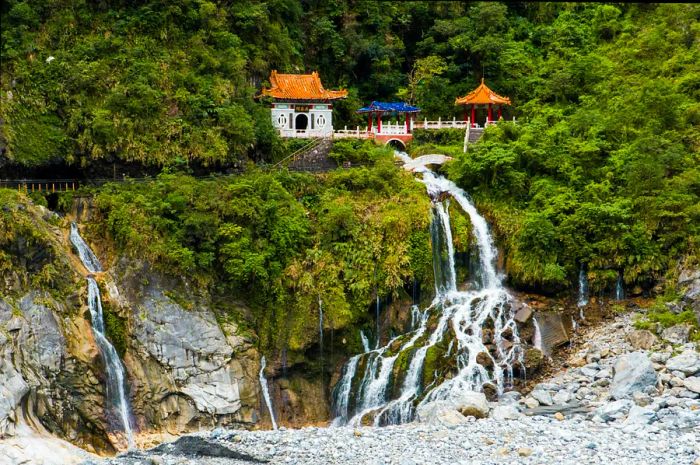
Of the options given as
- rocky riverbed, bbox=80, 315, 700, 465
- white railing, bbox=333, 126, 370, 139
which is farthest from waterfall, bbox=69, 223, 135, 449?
white railing, bbox=333, 126, 370, 139

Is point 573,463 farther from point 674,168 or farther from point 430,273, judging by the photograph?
point 674,168

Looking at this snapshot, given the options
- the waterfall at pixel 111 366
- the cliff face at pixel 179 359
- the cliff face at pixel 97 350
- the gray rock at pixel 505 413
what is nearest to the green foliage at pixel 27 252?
the cliff face at pixel 97 350

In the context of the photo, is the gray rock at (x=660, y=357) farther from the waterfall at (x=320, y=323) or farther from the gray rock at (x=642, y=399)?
the waterfall at (x=320, y=323)

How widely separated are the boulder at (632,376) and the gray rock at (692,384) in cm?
79

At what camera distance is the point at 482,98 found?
37.1 metres

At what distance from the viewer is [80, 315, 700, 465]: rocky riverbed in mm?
17250

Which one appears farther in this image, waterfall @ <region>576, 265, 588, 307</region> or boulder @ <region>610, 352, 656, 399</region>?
waterfall @ <region>576, 265, 588, 307</region>

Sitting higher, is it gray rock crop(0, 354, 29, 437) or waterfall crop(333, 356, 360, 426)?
gray rock crop(0, 354, 29, 437)

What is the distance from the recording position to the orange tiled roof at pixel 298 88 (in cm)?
3512

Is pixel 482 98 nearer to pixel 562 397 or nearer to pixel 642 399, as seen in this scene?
pixel 562 397

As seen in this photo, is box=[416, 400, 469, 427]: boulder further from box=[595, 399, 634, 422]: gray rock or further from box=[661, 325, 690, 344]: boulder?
box=[661, 325, 690, 344]: boulder

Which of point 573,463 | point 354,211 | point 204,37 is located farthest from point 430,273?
point 204,37

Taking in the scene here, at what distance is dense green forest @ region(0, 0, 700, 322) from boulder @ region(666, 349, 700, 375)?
5.41 m

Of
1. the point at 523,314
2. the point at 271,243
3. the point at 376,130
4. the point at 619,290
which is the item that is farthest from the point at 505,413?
the point at 376,130
